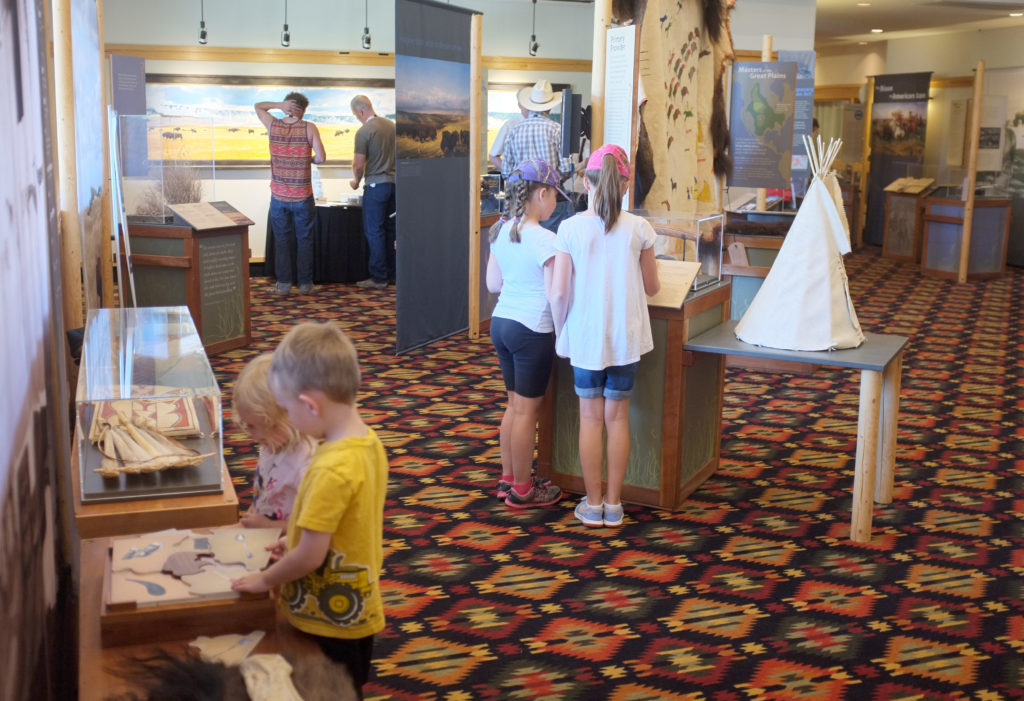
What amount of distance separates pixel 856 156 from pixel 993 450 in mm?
11993

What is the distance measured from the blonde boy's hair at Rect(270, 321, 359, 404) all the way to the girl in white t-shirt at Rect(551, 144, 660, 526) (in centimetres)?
221

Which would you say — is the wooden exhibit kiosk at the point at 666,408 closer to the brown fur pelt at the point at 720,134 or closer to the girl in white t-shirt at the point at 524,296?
the girl in white t-shirt at the point at 524,296

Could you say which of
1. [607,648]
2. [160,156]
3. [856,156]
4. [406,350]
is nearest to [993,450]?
[607,648]

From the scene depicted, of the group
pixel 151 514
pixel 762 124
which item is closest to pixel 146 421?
pixel 151 514

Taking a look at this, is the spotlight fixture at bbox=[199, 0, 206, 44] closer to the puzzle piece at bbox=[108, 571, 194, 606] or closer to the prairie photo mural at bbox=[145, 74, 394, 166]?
the prairie photo mural at bbox=[145, 74, 394, 166]

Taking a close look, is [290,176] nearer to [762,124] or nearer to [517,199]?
[762,124]

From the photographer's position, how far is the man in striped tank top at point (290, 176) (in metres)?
9.34

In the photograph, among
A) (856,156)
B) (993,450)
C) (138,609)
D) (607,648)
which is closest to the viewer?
(138,609)

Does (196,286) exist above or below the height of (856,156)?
below

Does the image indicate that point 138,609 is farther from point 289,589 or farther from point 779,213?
point 779,213

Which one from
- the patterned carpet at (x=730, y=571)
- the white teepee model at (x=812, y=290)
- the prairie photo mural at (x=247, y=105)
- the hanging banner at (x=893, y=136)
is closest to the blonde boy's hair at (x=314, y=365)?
the patterned carpet at (x=730, y=571)

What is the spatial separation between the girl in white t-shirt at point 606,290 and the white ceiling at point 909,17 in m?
10.1

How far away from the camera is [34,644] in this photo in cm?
235

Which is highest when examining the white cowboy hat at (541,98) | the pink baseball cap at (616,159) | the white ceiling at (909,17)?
the white ceiling at (909,17)
